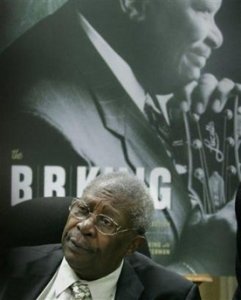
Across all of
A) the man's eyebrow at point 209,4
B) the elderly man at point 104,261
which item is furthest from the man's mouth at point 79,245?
the man's eyebrow at point 209,4

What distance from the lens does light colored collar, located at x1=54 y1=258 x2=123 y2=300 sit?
138 centimetres

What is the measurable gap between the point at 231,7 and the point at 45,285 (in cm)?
175

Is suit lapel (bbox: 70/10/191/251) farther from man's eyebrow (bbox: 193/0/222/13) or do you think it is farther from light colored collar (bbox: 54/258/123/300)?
light colored collar (bbox: 54/258/123/300)

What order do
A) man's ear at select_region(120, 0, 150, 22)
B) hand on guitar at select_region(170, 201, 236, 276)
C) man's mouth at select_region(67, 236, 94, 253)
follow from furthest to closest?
hand on guitar at select_region(170, 201, 236, 276), man's ear at select_region(120, 0, 150, 22), man's mouth at select_region(67, 236, 94, 253)

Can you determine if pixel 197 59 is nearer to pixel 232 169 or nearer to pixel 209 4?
pixel 209 4

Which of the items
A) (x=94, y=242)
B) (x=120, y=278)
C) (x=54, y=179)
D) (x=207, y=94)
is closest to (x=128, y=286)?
(x=120, y=278)

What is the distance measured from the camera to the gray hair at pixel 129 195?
1.34 meters

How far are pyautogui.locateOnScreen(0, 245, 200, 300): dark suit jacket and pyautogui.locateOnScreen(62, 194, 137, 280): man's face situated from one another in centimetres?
10

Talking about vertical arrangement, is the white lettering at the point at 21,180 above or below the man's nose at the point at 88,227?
above

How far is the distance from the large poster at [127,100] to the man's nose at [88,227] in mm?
1083

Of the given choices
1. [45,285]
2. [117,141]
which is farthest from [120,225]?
[117,141]

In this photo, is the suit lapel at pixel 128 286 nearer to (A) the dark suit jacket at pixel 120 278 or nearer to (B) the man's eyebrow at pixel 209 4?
(A) the dark suit jacket at pixel 120 278

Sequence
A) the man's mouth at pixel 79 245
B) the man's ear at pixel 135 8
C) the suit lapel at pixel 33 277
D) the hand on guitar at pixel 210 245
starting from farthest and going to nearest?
the hand on guitar at pixel 210 245 < the man's ear at pixel 135 8 < the suit lapel at pixel 33 277 < the man's mouth at pixel 79 245

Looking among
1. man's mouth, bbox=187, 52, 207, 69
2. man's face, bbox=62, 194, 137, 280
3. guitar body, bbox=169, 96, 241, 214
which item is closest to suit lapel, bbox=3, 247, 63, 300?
man's face, bbox=62, 194, 137, 280
